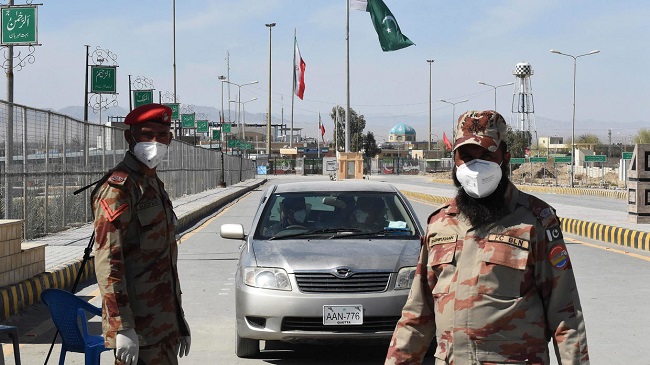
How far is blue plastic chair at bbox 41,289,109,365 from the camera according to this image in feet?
16.7

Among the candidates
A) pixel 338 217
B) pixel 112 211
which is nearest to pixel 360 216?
pixel 338 217

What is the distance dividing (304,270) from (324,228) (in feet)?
3.59

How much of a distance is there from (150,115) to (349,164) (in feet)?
133

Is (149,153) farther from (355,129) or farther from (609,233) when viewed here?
(355,129)

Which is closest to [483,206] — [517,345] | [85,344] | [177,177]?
[517,345]

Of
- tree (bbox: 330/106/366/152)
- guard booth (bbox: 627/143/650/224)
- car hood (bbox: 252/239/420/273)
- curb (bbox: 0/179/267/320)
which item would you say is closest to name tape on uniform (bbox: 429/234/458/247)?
car hood (bbox: 252/239/420/273)

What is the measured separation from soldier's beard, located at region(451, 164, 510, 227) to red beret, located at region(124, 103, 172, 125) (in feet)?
5.29

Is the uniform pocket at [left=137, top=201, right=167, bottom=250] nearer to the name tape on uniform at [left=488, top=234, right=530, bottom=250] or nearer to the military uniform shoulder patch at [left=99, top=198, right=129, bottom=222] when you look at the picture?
the military uniform shoulder patch at [left=99, top=198, right=129, bottom=222]

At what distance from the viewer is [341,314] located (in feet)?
24.3

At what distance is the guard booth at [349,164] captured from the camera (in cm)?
4494

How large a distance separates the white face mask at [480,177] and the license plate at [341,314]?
3896mm

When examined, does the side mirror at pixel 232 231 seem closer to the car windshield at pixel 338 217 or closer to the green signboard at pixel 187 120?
the car windshield at pixel 338 217

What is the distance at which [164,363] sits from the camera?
4.56 m

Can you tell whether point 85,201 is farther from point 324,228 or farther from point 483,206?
point 483,206
